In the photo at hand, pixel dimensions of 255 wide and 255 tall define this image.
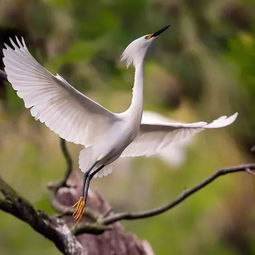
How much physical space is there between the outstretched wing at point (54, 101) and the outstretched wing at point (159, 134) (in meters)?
0.11

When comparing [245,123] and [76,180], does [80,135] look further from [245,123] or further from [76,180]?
[245,123]

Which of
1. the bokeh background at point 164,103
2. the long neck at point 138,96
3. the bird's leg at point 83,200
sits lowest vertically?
the bokeh background at point 164,103

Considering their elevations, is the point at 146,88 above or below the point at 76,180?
below

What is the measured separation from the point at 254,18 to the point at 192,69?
1.22 feet

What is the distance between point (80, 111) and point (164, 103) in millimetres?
2070

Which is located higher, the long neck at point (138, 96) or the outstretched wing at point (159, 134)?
the long neck at point (138, 96)

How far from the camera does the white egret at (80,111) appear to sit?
86 cm

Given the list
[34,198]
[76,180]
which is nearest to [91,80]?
[34,198]

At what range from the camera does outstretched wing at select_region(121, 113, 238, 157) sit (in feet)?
3.32

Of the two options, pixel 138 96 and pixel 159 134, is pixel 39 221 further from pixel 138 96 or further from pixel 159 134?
pixel 138 96

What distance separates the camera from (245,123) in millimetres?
2994

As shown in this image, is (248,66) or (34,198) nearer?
(34,198)

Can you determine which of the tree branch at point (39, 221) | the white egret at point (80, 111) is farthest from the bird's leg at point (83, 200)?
the tree branch at point (39, 221)

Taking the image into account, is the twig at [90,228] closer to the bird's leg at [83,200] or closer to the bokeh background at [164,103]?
the bird's leg at [83,200]
